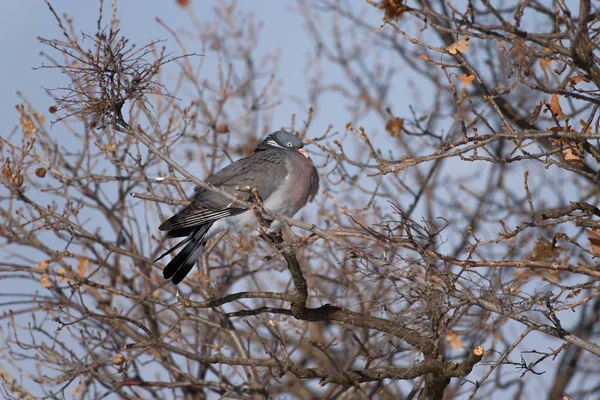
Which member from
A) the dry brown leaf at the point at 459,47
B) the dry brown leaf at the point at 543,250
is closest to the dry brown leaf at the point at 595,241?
the dry brown leaf at the point at 543,250

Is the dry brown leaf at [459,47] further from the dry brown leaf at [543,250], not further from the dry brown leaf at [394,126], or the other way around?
the dry brown leaf at [394,126]

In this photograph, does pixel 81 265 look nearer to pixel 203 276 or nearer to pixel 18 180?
pixel 18 180

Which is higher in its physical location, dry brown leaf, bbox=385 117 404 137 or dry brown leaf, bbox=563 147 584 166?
dry brown leaf, bbox=385 117 404 137

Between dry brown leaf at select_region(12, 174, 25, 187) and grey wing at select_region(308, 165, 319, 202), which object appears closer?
dry brown leaf at select_region(12, 174, 25, 187)

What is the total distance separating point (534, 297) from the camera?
369 cm

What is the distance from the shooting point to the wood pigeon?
502 cm

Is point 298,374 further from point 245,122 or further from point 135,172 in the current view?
point 245,122

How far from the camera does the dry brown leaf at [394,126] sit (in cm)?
643

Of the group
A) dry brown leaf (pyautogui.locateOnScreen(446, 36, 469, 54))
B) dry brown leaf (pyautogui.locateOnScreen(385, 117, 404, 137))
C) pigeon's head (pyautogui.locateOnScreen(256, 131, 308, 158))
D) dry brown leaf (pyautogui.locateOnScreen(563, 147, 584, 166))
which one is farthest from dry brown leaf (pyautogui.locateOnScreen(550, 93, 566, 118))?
dry brown leaf (pyautogui.locateOnScreen(385, 117, 404, 137))

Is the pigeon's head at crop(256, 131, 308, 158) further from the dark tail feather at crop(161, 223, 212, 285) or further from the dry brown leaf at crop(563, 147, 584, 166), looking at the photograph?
the dry brown leaf at crop(563, 147, 584, 166)

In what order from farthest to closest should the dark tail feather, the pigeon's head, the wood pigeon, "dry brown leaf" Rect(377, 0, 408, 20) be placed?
the pigeon's head
the wood pigeon
the dark tail feather
"dry brown leaf" Rect(377, 0, 408, 20)

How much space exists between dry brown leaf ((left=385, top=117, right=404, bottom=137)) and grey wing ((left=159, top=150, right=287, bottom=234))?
1.41 metres

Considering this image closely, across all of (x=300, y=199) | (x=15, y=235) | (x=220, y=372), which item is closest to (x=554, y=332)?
(x=300, y=199)

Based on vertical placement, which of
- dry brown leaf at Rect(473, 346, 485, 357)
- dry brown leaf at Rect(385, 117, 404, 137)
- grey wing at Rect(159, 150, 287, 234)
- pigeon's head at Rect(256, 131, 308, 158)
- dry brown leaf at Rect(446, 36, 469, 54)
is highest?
dry brown leaf at Rect(385, 117, 404, 137)
